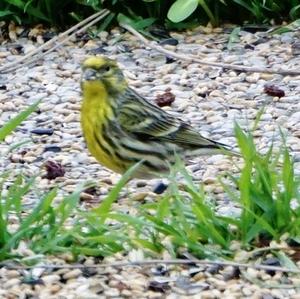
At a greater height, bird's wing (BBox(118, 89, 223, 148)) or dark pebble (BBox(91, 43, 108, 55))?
bird's wing (BBox(118, 89, 223, 148))

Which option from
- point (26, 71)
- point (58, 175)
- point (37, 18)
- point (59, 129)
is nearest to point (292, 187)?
point (58, 175)

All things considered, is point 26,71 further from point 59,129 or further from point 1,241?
point 1,241

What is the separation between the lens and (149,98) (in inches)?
259

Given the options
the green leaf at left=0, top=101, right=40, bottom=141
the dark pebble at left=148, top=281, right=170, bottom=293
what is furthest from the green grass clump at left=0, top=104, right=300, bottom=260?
the green leaf at left=0, top=101, right=40, bottom=141

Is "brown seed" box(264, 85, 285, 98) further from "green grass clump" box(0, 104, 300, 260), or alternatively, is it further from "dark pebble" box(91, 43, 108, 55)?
"green grass clump" box(0, 104, 300, 260)

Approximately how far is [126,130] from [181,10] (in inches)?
67.1

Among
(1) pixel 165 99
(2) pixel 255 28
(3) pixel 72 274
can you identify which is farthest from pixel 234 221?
(2) pixel 255 28

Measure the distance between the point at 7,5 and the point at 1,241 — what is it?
320 cm

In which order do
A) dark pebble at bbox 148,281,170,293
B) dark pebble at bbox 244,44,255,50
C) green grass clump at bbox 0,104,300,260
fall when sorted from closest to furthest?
dark pebble at bbox 148,281,170,293
green grass clump at bbox 0,104,300,260
dark pebble at bbox 244,44,255,50

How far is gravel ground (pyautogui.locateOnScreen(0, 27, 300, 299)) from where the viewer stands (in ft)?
14.4

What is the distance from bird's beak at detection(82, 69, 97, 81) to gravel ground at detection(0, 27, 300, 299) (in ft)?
1.35

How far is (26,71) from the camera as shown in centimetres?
699

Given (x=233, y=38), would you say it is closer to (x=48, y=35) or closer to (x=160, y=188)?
(x=48, y=35)

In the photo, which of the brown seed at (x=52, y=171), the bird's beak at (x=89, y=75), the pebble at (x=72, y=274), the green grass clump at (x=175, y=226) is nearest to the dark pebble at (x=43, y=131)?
the brown seed at (x=52, y=171)
